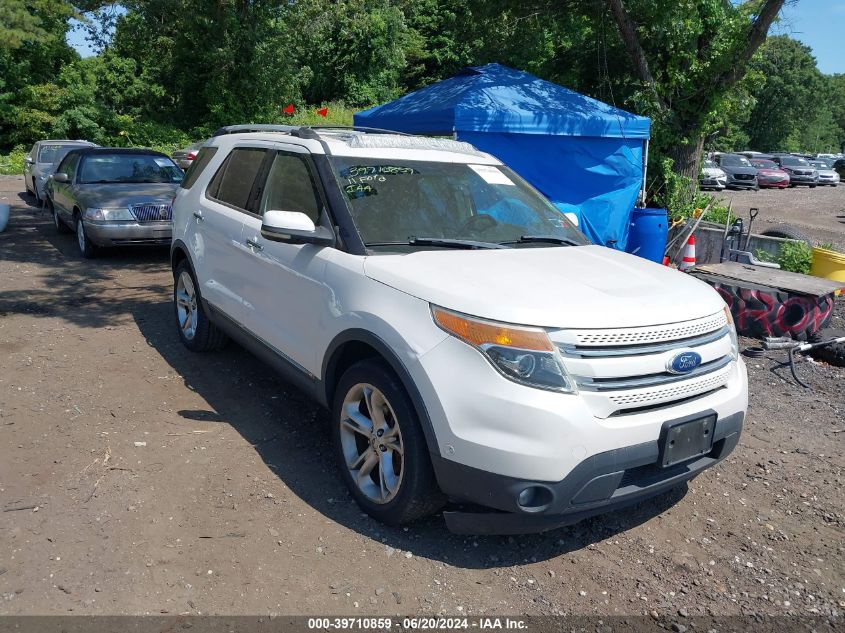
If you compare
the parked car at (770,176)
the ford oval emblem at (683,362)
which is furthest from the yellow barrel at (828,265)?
the parked car at (770,176)

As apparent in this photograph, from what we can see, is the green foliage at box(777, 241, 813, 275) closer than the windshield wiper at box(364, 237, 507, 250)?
No

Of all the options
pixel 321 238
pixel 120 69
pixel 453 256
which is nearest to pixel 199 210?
pixel 321 238

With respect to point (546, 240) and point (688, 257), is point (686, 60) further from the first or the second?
point (546, 240)

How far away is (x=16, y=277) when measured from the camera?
9.05m

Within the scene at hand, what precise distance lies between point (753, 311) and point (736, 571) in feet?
13.9

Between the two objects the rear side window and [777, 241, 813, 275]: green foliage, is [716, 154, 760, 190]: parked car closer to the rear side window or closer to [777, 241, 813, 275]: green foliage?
[777, 241, 813, 275]: green foliage

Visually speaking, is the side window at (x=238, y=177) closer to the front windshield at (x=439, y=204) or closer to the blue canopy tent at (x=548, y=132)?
the front windshield at (x=439, y=204)

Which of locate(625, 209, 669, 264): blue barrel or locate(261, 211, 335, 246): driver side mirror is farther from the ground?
locate(261, 211, 335, 246): driver side mirror

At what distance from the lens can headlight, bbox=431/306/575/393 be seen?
291 centimetres

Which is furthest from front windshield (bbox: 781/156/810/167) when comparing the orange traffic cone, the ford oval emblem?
the ford oval emblem

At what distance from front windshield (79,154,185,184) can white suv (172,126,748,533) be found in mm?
6887

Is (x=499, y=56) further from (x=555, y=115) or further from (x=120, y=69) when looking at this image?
(x=120, y=69)

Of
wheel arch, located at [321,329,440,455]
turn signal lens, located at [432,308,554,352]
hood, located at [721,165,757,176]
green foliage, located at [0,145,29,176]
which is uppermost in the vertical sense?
turn signal lens, located at [432,308,554,352]

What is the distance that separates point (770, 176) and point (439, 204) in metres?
32.8
